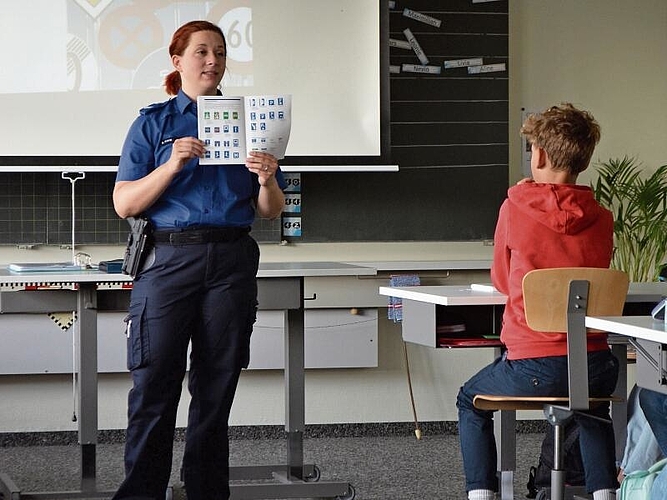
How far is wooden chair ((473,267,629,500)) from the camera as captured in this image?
9.48 feet

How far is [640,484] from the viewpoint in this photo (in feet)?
9.67

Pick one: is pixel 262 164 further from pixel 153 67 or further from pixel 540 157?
pixel 153 67

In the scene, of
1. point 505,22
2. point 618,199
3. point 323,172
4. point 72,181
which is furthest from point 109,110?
point 618,199

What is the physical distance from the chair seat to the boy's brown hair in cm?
66

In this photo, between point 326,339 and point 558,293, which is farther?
point 326,339

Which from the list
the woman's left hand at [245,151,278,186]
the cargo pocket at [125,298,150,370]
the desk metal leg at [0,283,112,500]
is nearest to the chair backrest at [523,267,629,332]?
the woman's left hand at [245,151,278,186]

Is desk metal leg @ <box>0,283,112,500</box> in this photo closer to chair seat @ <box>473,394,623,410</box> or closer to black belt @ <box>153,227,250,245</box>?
black belt @ <box>153,227,250,245</box>

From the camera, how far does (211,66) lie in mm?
3227

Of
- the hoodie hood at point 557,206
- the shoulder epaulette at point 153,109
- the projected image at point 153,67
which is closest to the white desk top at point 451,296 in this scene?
the hoodie hood at point 557,206

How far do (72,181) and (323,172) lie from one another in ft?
3.96

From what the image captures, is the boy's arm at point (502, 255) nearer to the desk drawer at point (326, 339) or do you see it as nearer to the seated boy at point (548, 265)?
the seated boy at point (548, 265)

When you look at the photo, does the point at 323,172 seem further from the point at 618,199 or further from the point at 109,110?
the point at 618,199

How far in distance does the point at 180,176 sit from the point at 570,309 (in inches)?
46.3

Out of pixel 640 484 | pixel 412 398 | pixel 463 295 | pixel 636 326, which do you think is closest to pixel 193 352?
pixel 463 295
